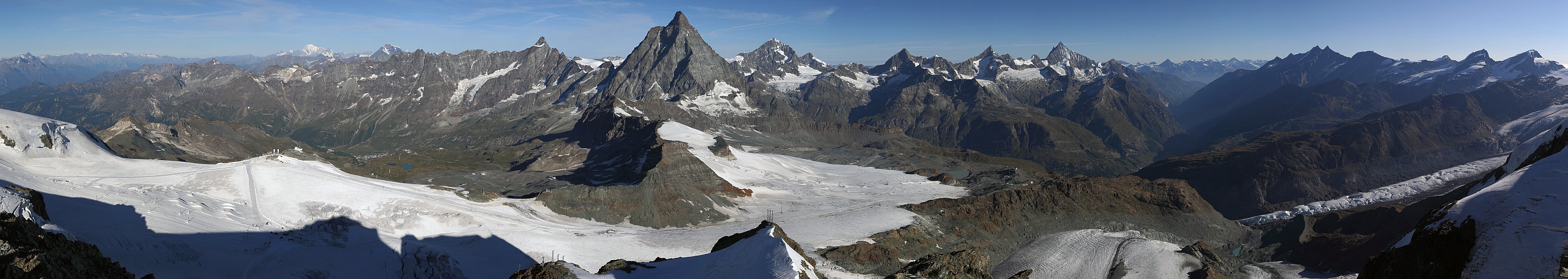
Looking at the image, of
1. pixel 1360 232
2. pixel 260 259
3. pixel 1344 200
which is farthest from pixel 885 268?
pixel 1344 200

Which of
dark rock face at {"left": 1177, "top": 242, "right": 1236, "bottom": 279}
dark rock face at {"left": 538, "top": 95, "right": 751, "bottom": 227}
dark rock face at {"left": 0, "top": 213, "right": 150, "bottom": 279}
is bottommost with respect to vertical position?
dark rock face at {"left": 1177, "top": 242, "right": 1236, "bottom": 279}

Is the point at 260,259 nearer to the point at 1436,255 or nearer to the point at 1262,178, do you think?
the point at 1436,255

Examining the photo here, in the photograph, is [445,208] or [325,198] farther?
[445,208]

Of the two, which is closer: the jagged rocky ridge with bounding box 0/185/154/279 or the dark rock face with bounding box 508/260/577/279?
the jagged rocky ridge with bounding box 0/185/154/279

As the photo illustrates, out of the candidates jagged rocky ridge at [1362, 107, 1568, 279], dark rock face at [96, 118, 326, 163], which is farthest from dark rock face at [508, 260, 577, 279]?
dark rock face at [96, 118, 326, 163]

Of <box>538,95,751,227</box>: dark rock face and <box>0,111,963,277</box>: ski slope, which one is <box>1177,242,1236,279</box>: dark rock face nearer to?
<box>0,111,963,277</box>: ski slope

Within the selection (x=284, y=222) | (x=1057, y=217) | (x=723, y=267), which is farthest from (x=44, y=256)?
(x=1057, y=217)

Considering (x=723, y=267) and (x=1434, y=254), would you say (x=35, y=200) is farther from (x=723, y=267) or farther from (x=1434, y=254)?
(x=1434, y=254)
